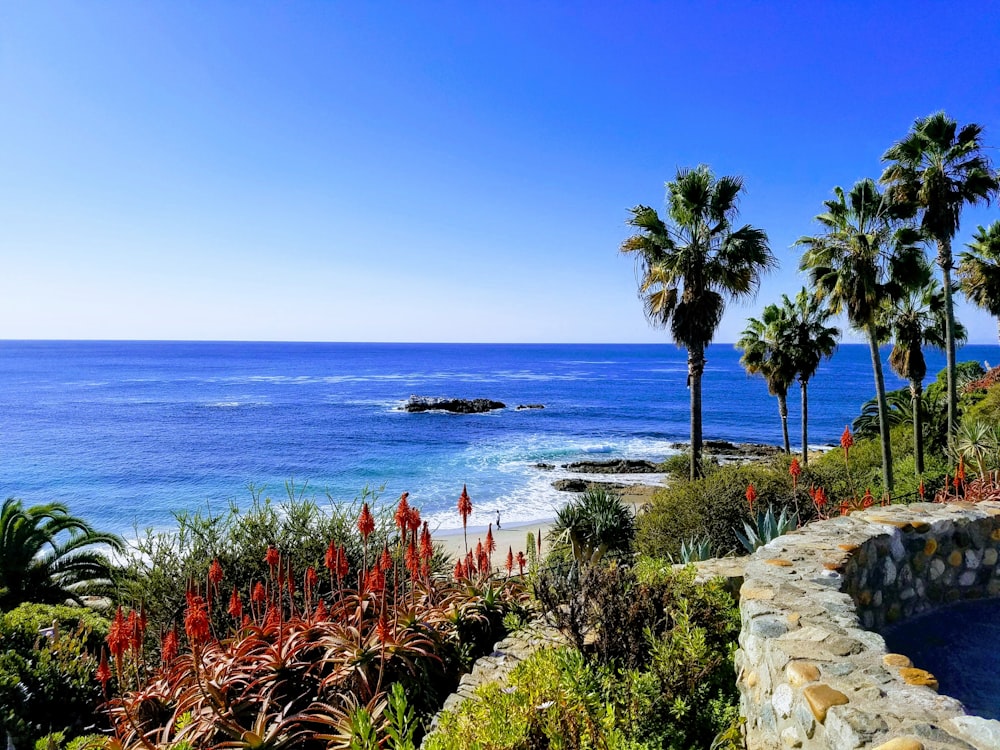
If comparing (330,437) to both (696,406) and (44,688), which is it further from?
(44,688)

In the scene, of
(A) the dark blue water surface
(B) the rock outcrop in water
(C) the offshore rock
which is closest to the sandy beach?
(C) the offshore rock

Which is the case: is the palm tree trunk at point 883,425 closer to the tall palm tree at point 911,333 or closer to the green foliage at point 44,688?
the tall palm tree at point 911,333

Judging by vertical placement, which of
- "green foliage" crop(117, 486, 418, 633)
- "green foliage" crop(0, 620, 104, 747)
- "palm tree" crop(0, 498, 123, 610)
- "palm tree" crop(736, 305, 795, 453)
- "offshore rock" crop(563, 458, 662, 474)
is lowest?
"offshore rock" crop(563, 458, 662, 474)

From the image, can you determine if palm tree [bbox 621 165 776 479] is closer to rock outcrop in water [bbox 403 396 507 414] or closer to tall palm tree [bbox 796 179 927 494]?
tall palm tree [bbox 796 179 927 494]

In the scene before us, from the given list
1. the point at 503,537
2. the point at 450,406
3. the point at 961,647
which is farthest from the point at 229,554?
the point at 450,406

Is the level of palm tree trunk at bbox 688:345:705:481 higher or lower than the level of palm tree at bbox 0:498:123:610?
higher

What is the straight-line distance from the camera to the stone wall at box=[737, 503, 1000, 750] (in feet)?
7.66

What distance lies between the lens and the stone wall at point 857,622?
233cm

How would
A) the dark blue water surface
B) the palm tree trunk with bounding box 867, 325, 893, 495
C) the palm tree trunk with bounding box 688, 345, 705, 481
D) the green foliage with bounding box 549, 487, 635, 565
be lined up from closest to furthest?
the dark blue water surface, the green foliage with bounding box 549, 487, 635, 565, the palm tree trunk with bounding box 867, 325, 893, 495, the palm tree trunk with bounding box 688, 345, 705, 481

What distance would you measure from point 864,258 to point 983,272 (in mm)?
9278

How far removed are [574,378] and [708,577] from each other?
104m

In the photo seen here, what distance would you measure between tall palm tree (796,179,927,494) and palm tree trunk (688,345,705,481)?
4.28 meters

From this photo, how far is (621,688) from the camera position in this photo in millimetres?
3223

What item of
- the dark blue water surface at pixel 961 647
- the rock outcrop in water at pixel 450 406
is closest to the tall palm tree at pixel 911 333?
the dark blue water surface at pixel 961 647
